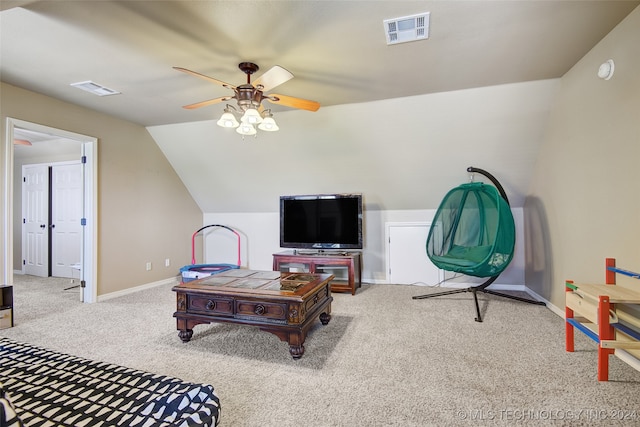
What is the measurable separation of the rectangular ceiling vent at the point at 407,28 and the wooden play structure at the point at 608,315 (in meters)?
2.07

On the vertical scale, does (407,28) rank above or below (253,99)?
above

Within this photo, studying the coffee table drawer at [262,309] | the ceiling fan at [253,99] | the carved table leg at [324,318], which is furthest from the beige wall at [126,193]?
the carved table leg at [324,318]

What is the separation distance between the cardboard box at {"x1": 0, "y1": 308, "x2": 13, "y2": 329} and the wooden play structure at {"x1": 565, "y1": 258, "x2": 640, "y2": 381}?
4825 mm

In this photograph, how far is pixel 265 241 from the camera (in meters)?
5.30

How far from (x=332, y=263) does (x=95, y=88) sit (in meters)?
3.34

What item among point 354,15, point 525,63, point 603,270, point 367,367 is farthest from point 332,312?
point 525,63

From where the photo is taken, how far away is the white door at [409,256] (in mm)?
4402

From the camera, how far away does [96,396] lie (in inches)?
46.3

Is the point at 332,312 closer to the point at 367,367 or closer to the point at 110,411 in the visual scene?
the point at 367,367

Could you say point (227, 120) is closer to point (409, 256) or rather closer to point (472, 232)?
point (472, 232)

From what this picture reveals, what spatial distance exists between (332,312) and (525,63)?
9.75 feet

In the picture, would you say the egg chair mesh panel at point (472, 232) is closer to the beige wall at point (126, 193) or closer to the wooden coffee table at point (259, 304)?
the wooden coffee table at point (259, 304)

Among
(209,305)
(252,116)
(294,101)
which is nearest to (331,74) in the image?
(294,101)

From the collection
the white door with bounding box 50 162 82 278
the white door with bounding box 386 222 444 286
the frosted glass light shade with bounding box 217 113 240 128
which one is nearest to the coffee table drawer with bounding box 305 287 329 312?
the frosted glass light shade with bounding box 217 113 240 128
